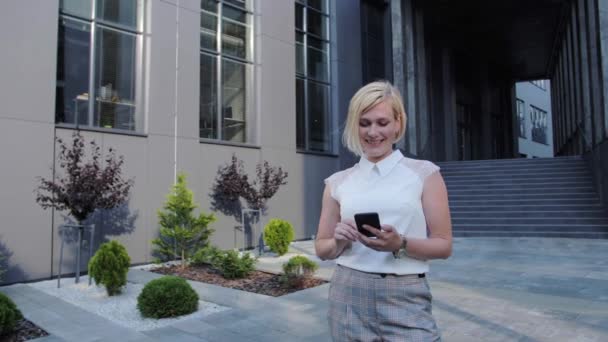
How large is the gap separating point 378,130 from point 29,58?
28.7 feet

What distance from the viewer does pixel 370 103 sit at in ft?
5.91

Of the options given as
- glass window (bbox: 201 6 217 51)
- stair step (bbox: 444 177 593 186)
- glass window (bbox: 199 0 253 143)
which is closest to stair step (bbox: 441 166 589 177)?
stair step (bbox: 444 177 593 186)

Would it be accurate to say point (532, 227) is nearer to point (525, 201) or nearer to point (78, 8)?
point (525, 201)

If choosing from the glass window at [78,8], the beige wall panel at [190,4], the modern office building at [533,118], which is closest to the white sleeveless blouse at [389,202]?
the glass window at [78,8]

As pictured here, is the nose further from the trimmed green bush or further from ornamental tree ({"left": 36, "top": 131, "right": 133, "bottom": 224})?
the trimmed green bush

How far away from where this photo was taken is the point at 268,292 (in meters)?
7.21

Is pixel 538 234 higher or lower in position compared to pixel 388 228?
lower

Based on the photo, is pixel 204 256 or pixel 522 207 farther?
pixel 522 207

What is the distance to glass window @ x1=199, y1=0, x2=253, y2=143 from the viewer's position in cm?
1216

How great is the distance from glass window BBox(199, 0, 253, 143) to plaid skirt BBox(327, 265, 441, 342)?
10.5 m

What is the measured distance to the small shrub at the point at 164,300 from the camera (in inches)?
231

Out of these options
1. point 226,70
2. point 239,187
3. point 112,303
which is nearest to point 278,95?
point 226,70

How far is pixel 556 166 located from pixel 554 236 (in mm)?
4147

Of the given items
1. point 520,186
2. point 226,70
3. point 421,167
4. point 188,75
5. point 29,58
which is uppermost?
point 226,70
